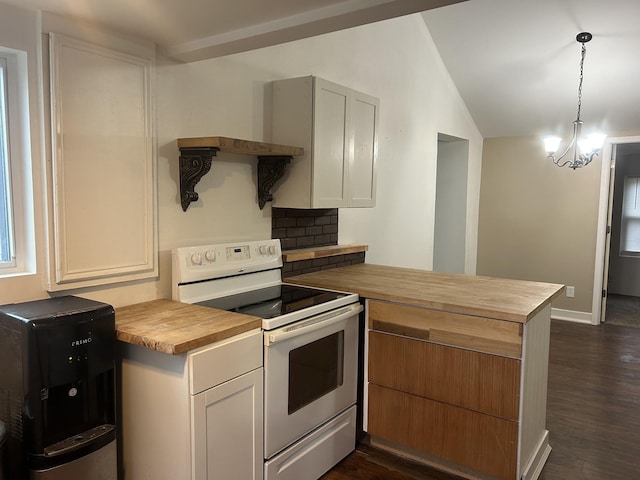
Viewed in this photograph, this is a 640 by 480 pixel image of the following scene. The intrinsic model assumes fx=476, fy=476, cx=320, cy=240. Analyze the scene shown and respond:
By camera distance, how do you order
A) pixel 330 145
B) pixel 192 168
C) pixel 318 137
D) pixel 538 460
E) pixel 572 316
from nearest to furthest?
pixel 192 168 < pixel 538 460 < pixel 318 137 < pixel 330 145 < pixel 572 316

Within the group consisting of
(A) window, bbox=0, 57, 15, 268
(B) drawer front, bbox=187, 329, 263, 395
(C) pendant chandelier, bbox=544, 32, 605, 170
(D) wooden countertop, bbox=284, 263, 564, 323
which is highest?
(C) pendant chandelier, bbox=544, 32, 605, 170

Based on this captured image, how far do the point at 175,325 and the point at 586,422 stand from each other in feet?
8.30

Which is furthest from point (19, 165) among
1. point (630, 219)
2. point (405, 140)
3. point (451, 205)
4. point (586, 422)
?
point (630, 219)

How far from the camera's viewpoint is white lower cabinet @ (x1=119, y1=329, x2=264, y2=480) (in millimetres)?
1642

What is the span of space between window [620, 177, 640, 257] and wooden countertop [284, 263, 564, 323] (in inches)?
206

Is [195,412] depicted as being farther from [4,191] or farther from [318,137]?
[318,137]

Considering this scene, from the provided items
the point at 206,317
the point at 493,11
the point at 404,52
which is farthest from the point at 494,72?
the point at 206,317

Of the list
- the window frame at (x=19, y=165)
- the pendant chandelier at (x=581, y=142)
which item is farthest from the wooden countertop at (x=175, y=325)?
the pendant chandelier at (x=581, y=142)

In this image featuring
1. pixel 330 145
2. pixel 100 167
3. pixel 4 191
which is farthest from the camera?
pixel 330 145

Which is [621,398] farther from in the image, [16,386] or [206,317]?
[16,386]

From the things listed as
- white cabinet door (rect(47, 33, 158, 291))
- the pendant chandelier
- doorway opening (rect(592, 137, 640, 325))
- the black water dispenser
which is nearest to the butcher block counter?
white cabinet door (rect(47, 33, 158, 291))

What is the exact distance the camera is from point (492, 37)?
4.07 metres

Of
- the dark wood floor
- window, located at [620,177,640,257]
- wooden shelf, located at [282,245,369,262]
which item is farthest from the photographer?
window, located at [620,177,640,257]

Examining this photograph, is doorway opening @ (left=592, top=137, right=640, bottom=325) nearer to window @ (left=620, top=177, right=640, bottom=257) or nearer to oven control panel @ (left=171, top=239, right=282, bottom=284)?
window @ (left=620, top=177, right=640, bottom=257)
